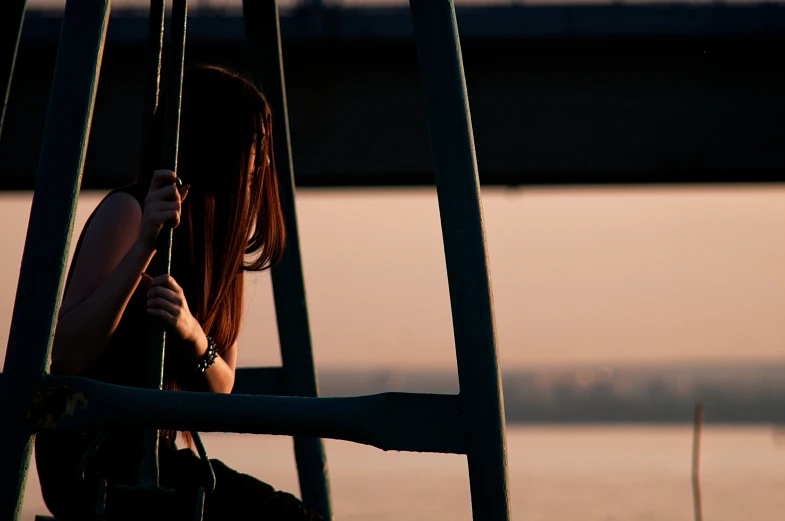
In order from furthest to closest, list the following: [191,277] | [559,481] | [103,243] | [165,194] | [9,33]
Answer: [559,481]
[9,33]
[191,277]
[103,243]
[165,194]

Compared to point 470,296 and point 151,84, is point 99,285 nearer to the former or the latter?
point 151,84

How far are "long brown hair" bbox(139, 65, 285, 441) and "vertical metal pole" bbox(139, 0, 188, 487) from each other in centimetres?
11

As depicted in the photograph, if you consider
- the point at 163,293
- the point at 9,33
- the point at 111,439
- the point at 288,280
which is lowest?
the point at 111,439

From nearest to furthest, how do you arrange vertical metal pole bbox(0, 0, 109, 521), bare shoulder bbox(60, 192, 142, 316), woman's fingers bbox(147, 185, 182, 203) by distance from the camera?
vertical metal pole bbox(0, 0, 109, 521)
woman's fingers bbox(147, 185, 182, 203)
bare shoulder bbox(60, 192, 142, 316)

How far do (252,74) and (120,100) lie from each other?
10004mm

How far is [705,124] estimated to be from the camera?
485 inches

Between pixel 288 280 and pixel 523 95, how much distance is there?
9.77 metres

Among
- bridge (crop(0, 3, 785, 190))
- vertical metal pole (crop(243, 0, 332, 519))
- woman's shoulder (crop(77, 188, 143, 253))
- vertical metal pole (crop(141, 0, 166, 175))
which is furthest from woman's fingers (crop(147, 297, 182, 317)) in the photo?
bridge (crop(0, 3, 785, 190))

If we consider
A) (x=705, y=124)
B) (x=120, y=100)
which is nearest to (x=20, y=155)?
(x=120, y=100)

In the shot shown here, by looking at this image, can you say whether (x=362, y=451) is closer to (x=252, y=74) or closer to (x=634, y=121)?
(x=634, y=121)

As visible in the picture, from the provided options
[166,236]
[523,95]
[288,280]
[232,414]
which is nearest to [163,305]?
[166,236]

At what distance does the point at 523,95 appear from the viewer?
12.2 m

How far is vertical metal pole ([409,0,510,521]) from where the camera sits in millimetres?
1562

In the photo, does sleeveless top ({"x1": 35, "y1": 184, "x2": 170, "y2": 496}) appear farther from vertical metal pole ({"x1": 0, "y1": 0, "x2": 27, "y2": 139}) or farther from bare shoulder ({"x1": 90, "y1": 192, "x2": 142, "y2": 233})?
vertical metal pole ({"x1": 0, "y1": 0, "x2": 27, "y2": 139})
